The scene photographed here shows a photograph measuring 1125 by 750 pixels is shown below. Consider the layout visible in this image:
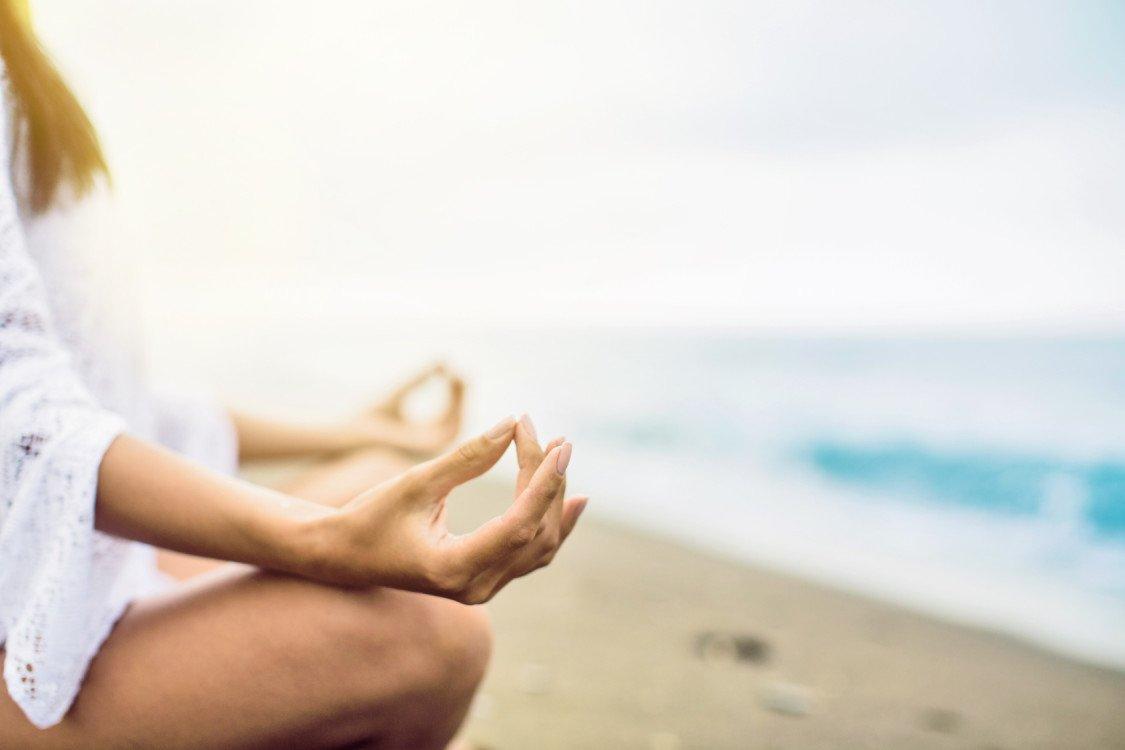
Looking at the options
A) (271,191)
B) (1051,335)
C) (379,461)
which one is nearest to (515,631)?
(379,461)

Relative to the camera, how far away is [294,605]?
0.85 meters

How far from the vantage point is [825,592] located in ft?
13.1

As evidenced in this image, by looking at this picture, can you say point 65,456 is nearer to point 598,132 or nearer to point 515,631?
point 515,631

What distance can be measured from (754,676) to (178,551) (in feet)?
7.75

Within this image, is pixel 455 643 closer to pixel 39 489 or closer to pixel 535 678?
pixel 39 489

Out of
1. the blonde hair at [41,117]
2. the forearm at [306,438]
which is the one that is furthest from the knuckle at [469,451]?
the forearm at [306,438]

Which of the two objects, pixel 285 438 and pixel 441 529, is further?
pixel 285 438

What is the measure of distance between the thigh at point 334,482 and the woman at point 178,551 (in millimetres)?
442

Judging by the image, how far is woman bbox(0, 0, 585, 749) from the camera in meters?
0.77

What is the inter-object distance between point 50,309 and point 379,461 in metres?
0.80

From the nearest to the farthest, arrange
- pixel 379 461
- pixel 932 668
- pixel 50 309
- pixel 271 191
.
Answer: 1. pixel 50 309
2. pixel 379 461
3. pixel 932 668
4. pixel 271 191

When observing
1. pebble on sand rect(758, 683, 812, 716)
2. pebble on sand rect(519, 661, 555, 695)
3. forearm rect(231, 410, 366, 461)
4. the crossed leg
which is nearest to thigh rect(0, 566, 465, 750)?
the crossed leg

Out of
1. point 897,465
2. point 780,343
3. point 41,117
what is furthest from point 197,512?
point 780,343

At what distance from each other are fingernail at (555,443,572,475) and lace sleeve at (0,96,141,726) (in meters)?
0.49
